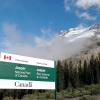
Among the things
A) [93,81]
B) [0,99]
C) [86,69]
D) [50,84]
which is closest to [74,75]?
[86,69]

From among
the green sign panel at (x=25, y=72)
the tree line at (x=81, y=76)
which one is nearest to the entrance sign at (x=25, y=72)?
the green sign panel at (x=25, y=72)

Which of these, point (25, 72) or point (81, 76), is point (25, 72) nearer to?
point (25, 72)

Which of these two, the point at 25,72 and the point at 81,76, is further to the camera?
the point at 81,76

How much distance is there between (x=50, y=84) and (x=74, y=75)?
11358 centimetres

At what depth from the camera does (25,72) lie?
69.9ft

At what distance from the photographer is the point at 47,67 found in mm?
23109

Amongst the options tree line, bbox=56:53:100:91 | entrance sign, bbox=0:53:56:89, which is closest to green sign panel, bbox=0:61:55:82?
entrance sign, bbox=0:53:56:89

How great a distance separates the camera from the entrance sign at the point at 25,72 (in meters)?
20.2

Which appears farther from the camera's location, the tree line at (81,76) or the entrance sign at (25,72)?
the tree line at (81,76)

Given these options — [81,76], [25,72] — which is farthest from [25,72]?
[81,76]

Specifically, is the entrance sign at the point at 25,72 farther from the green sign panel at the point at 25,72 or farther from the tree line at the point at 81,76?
the tree line at the point at 81,76

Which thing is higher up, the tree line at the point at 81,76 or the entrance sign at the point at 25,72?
the tree line at the point at 81,76

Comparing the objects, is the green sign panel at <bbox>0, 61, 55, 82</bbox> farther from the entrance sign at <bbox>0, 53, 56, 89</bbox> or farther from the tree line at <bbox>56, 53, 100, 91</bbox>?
the tree line at <bbox>56, 53, 100, 91</bbox>

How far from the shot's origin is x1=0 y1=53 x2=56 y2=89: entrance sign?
20.2 m
